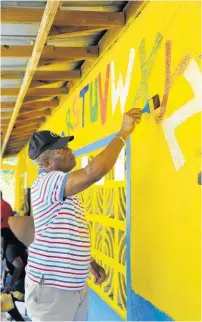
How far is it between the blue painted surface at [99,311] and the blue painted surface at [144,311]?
34 centimetres

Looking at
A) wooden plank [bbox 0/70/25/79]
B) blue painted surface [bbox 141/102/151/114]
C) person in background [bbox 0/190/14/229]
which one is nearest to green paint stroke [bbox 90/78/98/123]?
wooden plank [bbox 0/70/25/79]

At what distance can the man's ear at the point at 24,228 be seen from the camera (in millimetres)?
3859

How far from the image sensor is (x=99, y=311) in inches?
118

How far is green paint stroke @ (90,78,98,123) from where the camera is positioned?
10.4 ft

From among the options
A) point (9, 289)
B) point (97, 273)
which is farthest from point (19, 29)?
point (9, 289)

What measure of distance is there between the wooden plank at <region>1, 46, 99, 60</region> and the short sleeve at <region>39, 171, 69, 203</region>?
1502mm

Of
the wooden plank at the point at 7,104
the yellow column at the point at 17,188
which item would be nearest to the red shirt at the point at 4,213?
the wooden plank at the point at 7,104

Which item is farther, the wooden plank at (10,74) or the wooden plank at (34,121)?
the wooden plank at (34,121)

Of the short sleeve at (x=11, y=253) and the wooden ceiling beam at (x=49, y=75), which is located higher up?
the wooden ceiling beam at (x=49, y=75)

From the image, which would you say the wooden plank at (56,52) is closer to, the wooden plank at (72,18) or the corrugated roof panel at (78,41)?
the corrugated roof panel at (78,41)

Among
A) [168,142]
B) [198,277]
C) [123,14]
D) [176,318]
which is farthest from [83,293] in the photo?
[123,14]

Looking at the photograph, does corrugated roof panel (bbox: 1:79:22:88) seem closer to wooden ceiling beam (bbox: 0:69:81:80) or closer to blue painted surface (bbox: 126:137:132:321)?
wooden ceiling beam (bbox: 0:69:81:80)

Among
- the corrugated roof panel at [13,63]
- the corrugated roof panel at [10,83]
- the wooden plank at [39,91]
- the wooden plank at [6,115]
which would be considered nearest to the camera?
the corrugated roof panel at [13,63]

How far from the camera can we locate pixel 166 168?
6.06 ft
